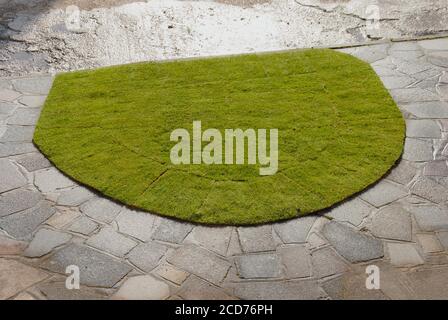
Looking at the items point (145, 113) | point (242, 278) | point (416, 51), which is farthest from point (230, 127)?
point (416, 51)

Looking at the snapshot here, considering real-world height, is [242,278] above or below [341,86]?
below

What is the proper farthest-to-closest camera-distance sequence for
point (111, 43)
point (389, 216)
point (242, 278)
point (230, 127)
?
point (111, 43)
point (230, 127)
point (389, 216)
point (242, 278)

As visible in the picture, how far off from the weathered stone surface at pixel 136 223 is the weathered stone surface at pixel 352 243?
5.57 feet

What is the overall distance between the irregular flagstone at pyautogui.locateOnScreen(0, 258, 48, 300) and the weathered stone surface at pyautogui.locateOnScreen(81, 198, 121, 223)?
801 millimetres

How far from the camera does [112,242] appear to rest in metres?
4.50

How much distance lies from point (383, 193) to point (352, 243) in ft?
2.79

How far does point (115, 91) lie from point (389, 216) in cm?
406

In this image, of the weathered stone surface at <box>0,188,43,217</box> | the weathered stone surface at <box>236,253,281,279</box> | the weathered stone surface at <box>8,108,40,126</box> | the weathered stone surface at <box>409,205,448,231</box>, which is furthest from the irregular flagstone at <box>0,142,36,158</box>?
A: the weathered stone surface at <box>409,205,448,231</box>

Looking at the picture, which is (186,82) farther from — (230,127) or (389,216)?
(389,216)

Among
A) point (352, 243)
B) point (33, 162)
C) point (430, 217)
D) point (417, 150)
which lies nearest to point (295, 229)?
point (352, 243)

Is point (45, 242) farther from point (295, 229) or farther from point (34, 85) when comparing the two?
point (34, 85)

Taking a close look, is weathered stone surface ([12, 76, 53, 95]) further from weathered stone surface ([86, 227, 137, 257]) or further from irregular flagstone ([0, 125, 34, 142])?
weathered stone surface ([86, 227, 137, 257])

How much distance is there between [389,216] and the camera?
4742 millimetres

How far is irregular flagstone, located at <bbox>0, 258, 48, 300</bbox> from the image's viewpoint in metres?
4.04
